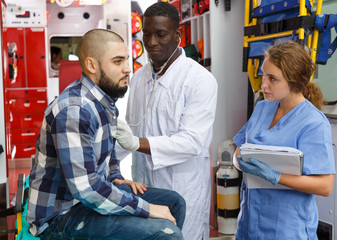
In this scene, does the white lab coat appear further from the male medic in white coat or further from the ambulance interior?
the ambulance interior

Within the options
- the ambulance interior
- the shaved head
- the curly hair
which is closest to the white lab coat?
the curly hair

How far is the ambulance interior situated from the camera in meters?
3.23

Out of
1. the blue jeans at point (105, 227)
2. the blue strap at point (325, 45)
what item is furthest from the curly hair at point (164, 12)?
the blue jeans at point (105, 227)

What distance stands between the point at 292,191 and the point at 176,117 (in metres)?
0.78

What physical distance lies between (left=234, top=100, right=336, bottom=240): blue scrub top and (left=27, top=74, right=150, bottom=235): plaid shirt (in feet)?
2.34

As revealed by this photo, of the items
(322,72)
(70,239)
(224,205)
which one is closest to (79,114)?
(70,239)

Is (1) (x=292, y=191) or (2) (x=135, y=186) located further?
(1) (x=292, y=191)


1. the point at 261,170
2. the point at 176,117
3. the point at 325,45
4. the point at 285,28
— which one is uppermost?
the point at 285,28

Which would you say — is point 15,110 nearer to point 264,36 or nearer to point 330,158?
point 264,36

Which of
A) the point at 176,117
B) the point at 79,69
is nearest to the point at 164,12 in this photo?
the point at 176,117

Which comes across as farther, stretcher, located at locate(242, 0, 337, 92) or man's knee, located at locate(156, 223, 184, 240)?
stretcher, located at locate(242, 0, 337, 92)

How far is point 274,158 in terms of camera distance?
6.17ft

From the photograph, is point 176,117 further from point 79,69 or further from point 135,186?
point 79,69

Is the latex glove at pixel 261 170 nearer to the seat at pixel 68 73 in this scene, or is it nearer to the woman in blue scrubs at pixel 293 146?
the woman in blue scrubs at pixel 293 146
